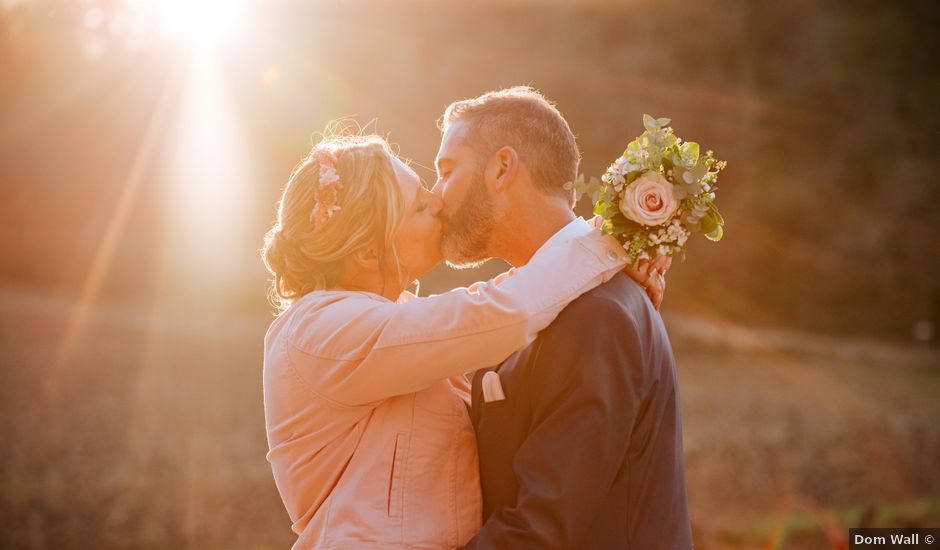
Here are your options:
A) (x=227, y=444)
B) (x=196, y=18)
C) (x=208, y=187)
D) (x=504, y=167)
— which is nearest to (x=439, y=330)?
(x=504, y=167)

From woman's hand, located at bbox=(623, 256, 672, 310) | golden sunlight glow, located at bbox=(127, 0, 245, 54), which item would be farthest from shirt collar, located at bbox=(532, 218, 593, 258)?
golden sunlight glow, located at bbox=(127, 0, 245, 54)

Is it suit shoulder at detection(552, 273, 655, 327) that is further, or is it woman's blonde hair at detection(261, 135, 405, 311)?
woman's blonde hair at detection(261, 135, 405, 311)

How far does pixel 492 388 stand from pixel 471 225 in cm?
80

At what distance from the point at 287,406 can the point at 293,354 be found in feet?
0.67

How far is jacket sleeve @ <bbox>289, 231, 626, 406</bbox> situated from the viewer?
2865mm

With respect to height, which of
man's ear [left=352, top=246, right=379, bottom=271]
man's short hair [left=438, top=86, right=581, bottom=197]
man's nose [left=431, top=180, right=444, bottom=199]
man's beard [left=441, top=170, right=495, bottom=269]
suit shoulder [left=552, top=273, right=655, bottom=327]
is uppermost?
man's short hair [left=438, top=86, right=581, bottom=197]

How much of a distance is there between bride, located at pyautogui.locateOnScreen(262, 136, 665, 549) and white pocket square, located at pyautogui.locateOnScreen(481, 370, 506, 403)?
17cm

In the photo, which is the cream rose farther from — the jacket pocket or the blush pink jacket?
the jacket pocket

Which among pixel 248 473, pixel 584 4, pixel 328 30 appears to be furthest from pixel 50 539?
pixel 584 4

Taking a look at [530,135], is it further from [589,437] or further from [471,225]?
[589,437]

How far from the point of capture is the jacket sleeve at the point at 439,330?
2.87 m

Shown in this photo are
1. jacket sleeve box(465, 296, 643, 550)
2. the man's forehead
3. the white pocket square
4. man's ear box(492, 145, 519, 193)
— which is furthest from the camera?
the man's forehead

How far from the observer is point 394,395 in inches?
119

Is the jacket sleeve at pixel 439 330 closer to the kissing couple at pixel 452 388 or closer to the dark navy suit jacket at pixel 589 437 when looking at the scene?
the kissing couple at pixel 452 388
